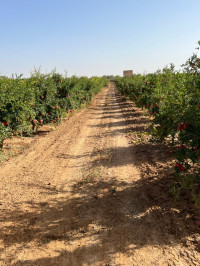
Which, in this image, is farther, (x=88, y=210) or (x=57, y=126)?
(x=57, y=126)

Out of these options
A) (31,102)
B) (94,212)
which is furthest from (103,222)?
(31,102)

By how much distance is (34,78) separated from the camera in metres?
11.1

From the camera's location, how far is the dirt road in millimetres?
3434

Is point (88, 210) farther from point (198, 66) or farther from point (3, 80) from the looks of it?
point (3, 80)

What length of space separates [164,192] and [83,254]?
2446mm

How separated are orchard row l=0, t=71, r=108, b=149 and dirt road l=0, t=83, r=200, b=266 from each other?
4.46ft

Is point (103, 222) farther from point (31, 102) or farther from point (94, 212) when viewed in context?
point (31, 102)

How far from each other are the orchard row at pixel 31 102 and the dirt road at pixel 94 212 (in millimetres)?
1358

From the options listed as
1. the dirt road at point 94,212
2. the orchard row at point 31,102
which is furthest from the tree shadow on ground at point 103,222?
the orchard row at point 31,102

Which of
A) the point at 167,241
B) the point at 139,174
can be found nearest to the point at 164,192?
the point at 139,174

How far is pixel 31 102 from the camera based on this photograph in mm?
9414

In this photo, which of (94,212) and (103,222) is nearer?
(103,222)

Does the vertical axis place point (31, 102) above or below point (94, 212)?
above

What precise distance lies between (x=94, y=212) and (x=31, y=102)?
6328 millimetres
